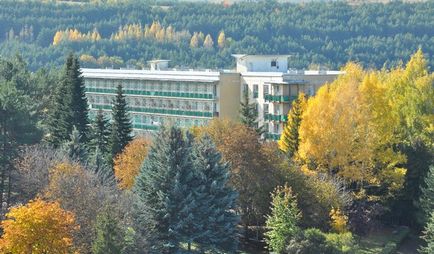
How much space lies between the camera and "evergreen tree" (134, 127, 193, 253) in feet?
162

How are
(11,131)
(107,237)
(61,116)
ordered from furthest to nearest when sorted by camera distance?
(61,116) < (11,131) < (107,237)

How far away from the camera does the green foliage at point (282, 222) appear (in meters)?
50.9

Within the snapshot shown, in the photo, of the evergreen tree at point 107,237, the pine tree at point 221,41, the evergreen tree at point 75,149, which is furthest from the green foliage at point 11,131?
the pine tree at point 221,41

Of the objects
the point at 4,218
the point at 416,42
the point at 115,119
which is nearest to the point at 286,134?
the point at 115,119

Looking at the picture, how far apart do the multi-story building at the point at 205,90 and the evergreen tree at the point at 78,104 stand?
28.3 ft

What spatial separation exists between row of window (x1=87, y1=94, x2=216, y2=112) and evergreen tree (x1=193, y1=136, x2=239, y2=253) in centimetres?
2942

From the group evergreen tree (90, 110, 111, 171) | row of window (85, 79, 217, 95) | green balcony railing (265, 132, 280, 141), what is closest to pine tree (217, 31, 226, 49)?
row of window (85, 79, 217, 95)

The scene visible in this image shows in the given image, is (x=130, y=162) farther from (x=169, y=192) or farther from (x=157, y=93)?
(x=157, y=93)

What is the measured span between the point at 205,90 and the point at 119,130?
56.8 feet

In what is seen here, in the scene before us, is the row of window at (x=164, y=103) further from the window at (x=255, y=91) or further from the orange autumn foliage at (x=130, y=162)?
the orange autumn foliage at (x=130, y=162)

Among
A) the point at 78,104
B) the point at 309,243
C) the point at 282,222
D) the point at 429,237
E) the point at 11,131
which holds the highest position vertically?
the point at 11,131

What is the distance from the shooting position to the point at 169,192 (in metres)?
49.7

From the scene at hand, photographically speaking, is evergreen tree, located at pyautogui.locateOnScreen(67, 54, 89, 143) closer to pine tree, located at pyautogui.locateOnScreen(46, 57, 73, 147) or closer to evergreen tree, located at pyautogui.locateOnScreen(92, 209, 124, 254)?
pine tree, located at pyautogui.locateOnScreen(46, 57, 73, 147)

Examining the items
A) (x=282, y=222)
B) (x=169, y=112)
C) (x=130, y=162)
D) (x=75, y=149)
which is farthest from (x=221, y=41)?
(x=282, y=222)
